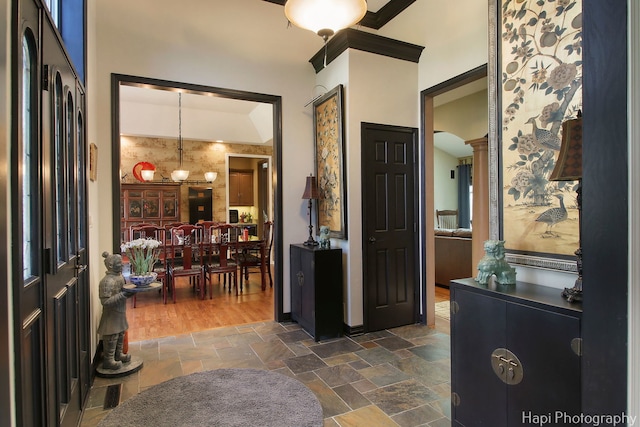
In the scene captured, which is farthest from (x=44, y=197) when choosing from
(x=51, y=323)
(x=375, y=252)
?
(x=375, y=252)

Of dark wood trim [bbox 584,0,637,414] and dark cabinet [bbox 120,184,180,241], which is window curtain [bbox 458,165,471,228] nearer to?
dark cabinet [bbox 120,184,180,241]

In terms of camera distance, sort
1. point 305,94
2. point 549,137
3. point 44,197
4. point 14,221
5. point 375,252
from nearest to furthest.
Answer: point 14,221, point 44,197, point 549,137, point 375,252, point 305,94

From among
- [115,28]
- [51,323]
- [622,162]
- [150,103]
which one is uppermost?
[150,103]

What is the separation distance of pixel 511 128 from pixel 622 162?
1266 millimetres

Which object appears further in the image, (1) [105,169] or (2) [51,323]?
(1) [105,169]

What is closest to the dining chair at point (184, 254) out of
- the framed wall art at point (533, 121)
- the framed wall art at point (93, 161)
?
the framed wall art at point (93, 161)

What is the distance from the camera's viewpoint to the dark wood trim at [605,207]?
98 centimetres

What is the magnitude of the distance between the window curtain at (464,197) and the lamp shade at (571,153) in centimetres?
885

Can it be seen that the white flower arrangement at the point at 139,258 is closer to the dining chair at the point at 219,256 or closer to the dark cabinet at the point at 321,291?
the dark cabinet at the point at 321,291

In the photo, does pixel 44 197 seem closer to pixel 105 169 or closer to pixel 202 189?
pixel 105 169

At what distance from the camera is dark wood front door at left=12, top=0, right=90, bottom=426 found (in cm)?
126

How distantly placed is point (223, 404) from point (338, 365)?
111cm

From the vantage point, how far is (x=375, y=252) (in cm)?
378

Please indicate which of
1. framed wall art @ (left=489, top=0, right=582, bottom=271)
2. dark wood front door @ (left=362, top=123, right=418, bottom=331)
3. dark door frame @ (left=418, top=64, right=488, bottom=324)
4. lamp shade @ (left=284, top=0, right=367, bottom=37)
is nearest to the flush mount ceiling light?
lamp shade @ (left=284, top=0, right=367, bottom=37)
